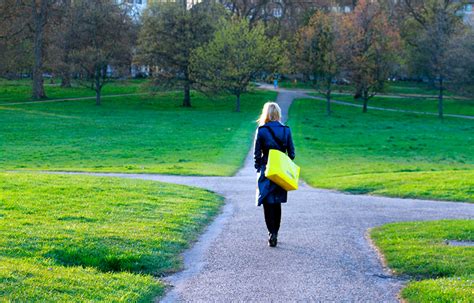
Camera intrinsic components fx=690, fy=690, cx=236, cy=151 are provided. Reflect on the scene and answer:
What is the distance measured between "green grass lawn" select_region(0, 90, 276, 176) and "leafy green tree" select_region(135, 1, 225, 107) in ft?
11.1

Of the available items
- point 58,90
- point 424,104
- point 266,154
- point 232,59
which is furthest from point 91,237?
point 58,90

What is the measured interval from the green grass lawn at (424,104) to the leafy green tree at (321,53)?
9.56 m

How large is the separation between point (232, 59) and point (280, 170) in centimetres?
5171

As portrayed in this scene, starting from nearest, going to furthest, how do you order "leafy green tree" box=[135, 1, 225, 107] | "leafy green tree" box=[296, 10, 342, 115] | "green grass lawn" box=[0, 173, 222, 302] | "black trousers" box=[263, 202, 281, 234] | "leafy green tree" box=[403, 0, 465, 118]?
"green grass lawn" box=[0, 173, 222, 302] → "black trousers" box=[263, 202, 281, 234] → "leafy green tree" box=[296, 10, 342, 115] → "leafy green tree" box=[403, 0, 465, 118] → "leafy green tree" box=[135, 1, 225, 107]

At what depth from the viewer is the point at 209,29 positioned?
64.2m

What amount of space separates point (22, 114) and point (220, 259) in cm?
4863

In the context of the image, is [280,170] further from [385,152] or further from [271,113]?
[385,152]

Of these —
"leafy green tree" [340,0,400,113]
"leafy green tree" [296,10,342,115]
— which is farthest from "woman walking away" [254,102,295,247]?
"leafy green tree" [340,0,400,113]

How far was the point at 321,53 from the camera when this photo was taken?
202ft

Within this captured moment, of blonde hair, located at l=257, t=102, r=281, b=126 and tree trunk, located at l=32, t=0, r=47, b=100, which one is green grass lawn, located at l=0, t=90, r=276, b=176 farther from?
blonde hair, located at l=257, t=102, r=281, b=126

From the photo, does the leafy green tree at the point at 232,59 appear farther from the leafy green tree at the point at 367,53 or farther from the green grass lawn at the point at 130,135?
the leafy green tree at the point at 367,53

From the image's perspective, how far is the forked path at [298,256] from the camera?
7496mm

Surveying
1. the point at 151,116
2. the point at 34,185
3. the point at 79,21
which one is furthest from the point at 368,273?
the point at 79,21

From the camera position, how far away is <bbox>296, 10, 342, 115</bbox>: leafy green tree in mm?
61375
